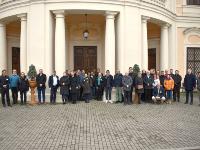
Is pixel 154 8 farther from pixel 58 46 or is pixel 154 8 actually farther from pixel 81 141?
pixel 81 141

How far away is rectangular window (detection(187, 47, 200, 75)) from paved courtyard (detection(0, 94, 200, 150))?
1008 cm

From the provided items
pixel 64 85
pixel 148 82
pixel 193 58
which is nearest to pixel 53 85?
pixel 64 85

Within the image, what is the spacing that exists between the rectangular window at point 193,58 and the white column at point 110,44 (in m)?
8.64

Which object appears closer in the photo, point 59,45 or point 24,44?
point 59,45

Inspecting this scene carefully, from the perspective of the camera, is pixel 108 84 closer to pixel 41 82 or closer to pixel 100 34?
pixel 41 82

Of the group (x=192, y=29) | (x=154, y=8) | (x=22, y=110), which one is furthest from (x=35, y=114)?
(x=192, y=29)

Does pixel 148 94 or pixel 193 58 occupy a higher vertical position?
pixel 193 58

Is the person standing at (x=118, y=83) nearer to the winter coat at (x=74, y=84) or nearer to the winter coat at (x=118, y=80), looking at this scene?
the winter coat at (x=118, y=80)

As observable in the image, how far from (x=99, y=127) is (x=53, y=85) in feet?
22.0

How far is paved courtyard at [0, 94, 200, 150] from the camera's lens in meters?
10.3

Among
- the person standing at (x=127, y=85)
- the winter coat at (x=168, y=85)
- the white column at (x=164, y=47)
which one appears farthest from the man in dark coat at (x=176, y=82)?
the white column at (x=164, y=47)

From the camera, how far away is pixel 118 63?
69.8 feet

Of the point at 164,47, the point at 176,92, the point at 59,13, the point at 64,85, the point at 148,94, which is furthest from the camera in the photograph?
the point at 164,47

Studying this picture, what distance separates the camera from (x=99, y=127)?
12648 millimetres
